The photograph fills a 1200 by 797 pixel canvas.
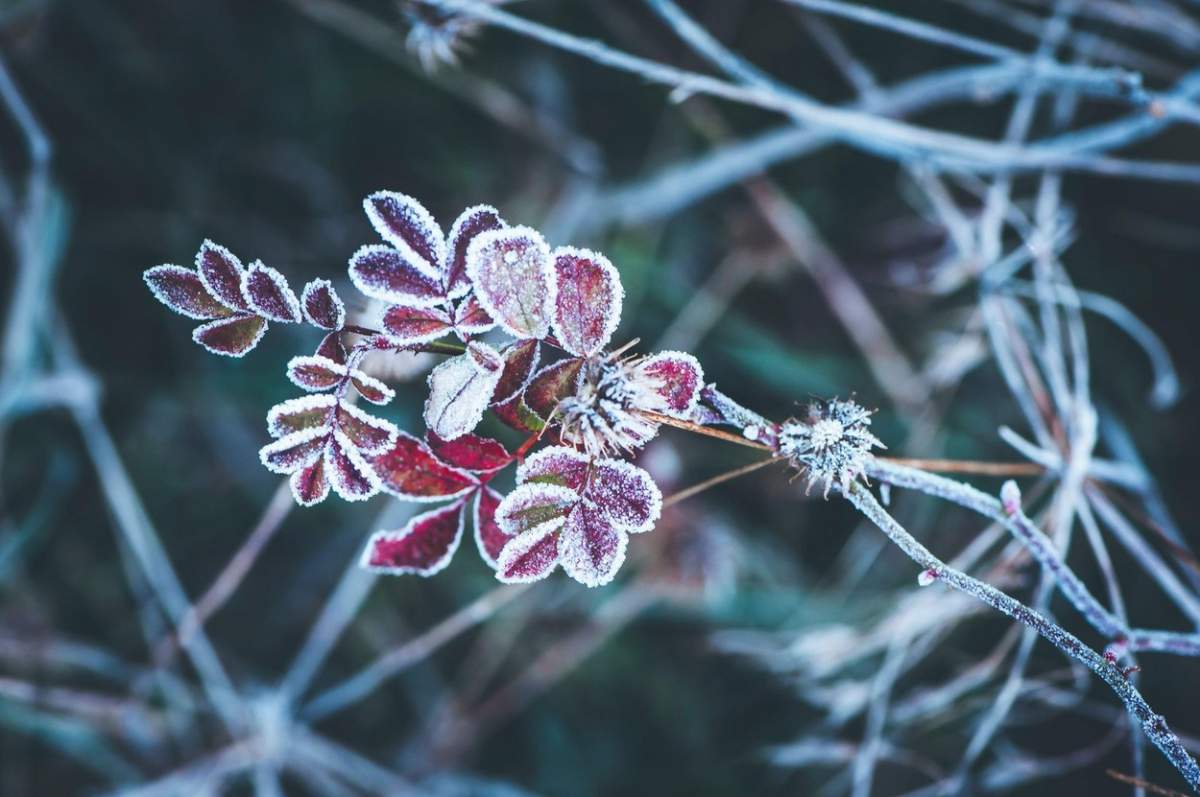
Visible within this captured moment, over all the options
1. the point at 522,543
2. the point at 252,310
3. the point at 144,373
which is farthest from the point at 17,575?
the point at 522,543

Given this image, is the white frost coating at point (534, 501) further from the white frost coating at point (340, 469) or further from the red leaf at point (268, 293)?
the red leaf at point (268, 293)

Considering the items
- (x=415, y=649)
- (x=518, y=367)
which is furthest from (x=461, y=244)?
(x=415, y=649)

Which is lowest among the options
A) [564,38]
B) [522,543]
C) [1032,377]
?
[522,543]

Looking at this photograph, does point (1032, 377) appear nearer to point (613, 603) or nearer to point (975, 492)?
point (975, 492)

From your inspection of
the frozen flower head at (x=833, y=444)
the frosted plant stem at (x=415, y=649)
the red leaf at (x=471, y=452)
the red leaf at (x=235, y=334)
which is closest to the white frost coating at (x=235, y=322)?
the red leaf at (x=235, y=334)

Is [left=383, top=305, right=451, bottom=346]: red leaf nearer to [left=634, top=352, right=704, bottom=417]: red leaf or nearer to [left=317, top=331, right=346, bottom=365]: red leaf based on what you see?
[left=317, top=331, right=346, bottom=365]: red leaf

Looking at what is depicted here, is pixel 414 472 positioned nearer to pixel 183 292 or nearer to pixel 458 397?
pixel 458 397

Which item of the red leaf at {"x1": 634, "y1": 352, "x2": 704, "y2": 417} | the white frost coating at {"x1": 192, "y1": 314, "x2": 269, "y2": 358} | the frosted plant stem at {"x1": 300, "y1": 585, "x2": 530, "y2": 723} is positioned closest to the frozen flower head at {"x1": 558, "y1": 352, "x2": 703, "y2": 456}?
the red leaf at {"x1": 634, "y1": 352, "x2": 704, "y2": 417}
